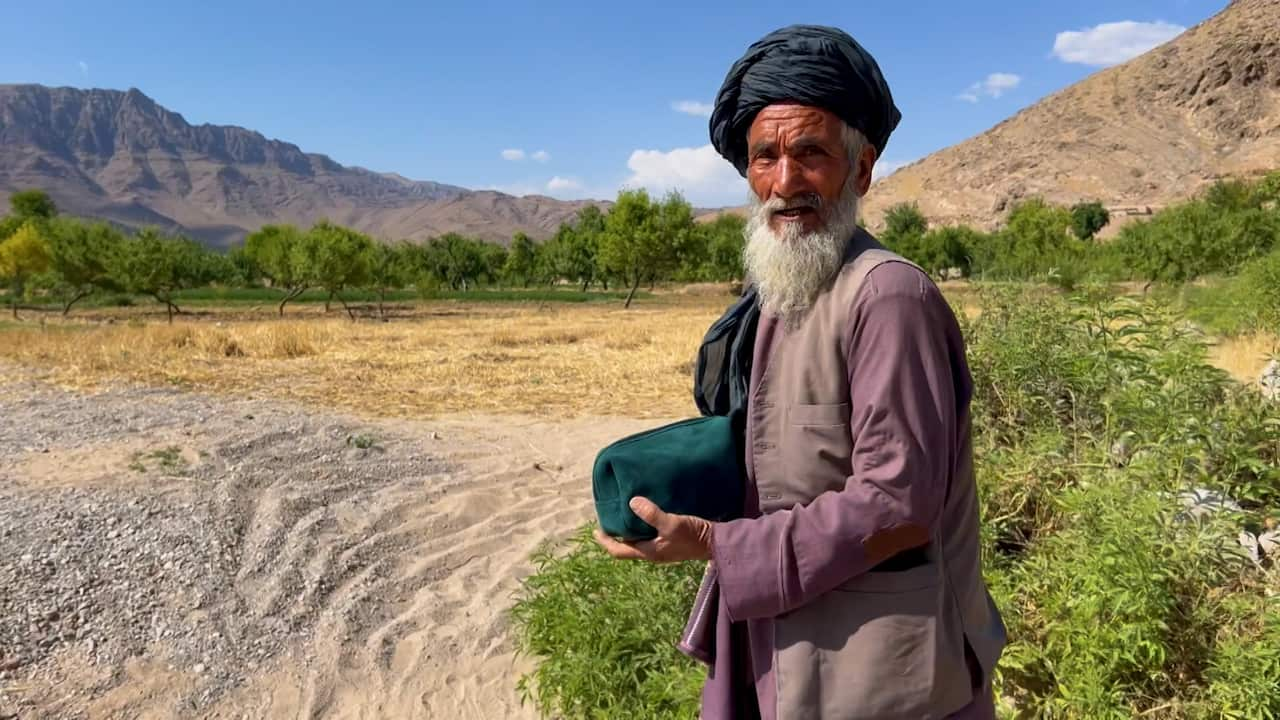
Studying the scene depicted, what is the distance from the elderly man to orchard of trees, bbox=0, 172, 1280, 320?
29 centimetres

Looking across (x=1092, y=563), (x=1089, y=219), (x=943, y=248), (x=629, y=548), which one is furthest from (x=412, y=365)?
(x=1089, y=219)

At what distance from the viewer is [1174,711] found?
231 cm

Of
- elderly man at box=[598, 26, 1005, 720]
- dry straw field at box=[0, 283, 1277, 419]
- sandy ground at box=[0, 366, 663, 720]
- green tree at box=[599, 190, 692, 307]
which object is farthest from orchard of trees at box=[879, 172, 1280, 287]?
green tree at box=[599, 190, 692, 307]

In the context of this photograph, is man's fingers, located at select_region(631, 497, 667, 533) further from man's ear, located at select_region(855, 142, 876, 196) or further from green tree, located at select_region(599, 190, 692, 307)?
green tree, located at select_region(599, 190, 692, 307)

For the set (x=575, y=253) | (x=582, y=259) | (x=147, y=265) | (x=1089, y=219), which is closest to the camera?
(x=147, y=265)

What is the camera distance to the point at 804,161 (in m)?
1.25

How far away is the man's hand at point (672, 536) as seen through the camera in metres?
1.20

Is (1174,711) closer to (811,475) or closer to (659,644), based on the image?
(659,644)

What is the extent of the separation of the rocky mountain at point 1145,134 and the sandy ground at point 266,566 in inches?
3259

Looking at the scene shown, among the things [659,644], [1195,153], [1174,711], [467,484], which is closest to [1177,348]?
[1174,711]

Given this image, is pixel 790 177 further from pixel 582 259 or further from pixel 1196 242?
pixel 582 259

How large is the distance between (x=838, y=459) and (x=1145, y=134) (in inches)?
4099

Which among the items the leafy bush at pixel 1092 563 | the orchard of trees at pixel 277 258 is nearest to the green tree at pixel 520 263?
the orchard of trees at pixel 277 258

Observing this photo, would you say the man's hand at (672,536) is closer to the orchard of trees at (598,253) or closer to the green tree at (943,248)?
the orchard of trees at (598,253)
